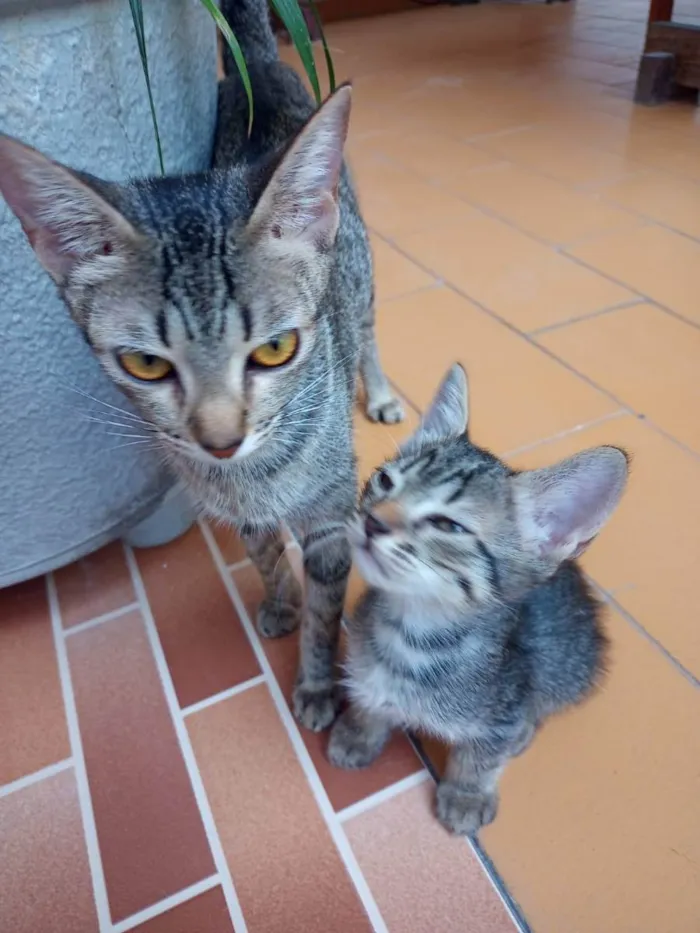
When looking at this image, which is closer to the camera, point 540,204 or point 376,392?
point 376,392

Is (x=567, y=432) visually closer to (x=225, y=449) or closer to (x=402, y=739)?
(x=402, y=739)

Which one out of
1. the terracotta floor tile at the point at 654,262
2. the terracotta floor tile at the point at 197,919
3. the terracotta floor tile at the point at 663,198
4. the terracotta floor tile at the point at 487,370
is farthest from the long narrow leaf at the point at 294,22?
the terracotta floor tile at the point at 663,198

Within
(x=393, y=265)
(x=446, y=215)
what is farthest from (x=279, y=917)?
(x=446, y=215)

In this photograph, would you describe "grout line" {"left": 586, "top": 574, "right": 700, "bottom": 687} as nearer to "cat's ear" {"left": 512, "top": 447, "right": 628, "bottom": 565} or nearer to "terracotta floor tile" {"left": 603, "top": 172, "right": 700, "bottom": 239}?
"cat's ear" {"left": 512, "top": 447, "right": 628, "bottom": 565}

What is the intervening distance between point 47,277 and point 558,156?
2.39 m

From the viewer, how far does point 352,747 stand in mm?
1117

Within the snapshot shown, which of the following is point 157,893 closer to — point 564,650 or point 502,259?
point 564,650

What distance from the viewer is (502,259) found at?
2229 millimetres

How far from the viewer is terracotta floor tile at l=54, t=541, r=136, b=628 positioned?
1.41 meters

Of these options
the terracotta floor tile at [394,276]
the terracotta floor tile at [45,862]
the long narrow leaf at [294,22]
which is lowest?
the terracotta floor tile at [45,862]

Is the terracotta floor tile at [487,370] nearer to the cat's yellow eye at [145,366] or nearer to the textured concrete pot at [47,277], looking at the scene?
the textured concrete pot at [47,277]

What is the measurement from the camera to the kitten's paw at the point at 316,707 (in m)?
1.18

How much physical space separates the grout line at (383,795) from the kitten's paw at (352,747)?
0.16ft

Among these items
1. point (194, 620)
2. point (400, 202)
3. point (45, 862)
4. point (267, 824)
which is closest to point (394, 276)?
point (400, 202)
